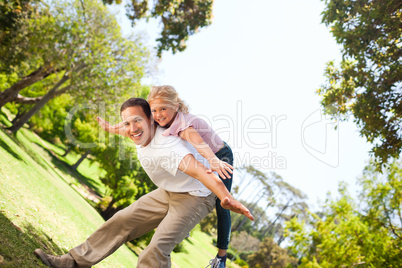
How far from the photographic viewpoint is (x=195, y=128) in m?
4.07

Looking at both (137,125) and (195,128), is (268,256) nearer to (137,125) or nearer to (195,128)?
(195,128)

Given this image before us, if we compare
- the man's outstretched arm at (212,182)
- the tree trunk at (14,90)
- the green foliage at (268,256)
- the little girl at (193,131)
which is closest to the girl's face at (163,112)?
the little girl at (193,131)

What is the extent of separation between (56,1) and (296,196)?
48979 mm

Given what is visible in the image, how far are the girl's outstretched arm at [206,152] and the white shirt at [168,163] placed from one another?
0.31ft

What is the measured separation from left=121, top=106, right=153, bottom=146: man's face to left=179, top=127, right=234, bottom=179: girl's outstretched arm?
17.0 inches

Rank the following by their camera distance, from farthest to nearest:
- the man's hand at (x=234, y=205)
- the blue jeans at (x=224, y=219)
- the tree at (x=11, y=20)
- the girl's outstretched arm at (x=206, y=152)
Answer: the tree at (x=11, y=20), the blue jeans at (x=224, y=219), the girl's outstretched arm at (x=206, y=152), the man's hand at (x=234, y=205)

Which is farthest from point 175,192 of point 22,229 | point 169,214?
point 22,229

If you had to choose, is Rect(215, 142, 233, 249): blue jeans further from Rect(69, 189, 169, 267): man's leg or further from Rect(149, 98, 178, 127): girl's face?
Rect(149, 98, 178, 127): girl's face

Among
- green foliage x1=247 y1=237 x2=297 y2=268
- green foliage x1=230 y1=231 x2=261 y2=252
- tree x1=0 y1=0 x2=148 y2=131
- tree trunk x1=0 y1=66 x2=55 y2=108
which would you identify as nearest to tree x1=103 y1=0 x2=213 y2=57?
tree x1=0 y1=0 x2=148 y2=131

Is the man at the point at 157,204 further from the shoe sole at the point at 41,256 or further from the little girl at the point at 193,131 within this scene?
the little girl at the point at 193,131

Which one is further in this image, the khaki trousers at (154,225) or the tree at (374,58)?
the tree at (374,58)

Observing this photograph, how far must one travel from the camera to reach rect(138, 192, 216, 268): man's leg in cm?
343

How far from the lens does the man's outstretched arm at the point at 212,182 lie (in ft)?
9.76

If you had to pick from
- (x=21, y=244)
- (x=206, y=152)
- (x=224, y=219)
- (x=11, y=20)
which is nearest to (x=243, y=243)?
(x=11, y=20)
